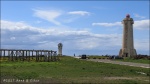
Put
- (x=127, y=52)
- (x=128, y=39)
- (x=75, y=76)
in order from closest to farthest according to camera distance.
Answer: (x=75, y=76), (x=127, y=52), (x=128, y=39)

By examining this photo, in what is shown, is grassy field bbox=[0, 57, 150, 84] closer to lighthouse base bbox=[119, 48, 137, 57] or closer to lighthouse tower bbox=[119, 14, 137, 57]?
lighthouse base bbox=[119, 48, 137, 57]

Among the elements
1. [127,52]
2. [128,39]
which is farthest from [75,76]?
[128,39]

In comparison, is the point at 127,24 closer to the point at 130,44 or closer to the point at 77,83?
the point at 130,44

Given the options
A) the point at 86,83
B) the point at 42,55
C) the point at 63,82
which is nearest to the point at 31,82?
the point at 63,82

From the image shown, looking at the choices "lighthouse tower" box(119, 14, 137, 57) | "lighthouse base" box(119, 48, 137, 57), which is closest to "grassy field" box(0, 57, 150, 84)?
"lighthouse base" box(119, 48, 137, 57)

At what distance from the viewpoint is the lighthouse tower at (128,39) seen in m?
93.5

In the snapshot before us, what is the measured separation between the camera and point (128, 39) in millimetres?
94062

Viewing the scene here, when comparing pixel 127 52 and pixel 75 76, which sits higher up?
pixel 127 52

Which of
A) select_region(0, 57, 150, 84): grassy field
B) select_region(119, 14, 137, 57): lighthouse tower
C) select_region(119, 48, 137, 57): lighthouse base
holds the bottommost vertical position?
select_region(0, 57, 150, 84): grassy field

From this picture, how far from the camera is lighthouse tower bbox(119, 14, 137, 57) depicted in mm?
93500

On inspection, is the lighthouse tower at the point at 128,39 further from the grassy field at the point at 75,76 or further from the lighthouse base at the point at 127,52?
the grassy field at the point at 75,76

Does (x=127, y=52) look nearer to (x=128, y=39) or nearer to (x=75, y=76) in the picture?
(x=128, y=39)

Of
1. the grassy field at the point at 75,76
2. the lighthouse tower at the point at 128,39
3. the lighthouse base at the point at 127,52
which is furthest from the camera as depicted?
the lighthouse tower at the point at 128,39

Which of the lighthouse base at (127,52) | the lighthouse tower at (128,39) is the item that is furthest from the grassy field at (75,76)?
the lighthouse tower at (128,39)
